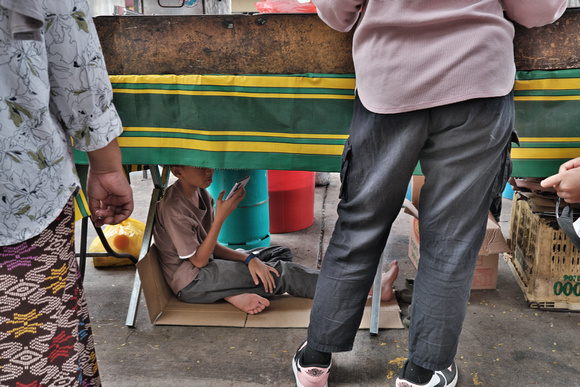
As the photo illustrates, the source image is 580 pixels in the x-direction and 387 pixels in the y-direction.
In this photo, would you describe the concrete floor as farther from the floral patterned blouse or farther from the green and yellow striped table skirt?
the floral patterned blouse

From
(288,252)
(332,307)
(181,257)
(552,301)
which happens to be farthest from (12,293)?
(552,301)

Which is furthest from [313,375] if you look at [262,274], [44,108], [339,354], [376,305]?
[44,108]

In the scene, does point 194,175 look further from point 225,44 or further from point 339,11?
point 339,11

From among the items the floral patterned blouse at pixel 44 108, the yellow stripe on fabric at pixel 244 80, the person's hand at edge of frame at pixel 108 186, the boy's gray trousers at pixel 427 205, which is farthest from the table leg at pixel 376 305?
the floral patterned blouse at pixel 44 108

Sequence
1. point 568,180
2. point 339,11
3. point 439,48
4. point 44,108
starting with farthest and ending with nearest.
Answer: point 568,180 < point 339,11 < point 439,48 < point 44,108

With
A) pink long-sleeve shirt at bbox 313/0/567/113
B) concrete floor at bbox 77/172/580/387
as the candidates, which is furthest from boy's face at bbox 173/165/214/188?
pink long-sleeve shirt at bbox 313/0/567/113

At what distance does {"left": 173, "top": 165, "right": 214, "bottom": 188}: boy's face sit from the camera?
6.63 ft

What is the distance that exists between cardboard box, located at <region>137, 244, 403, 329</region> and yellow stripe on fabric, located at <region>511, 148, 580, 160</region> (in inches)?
31.6

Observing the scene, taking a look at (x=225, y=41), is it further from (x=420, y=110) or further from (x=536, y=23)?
(x=536, y=23)

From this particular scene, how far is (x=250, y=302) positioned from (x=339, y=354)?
441 millimetres

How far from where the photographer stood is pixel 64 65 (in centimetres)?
84

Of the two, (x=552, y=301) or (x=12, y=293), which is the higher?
(x=12, y=293)

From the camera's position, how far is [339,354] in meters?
1.83

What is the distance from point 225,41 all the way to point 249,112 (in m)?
0.24
